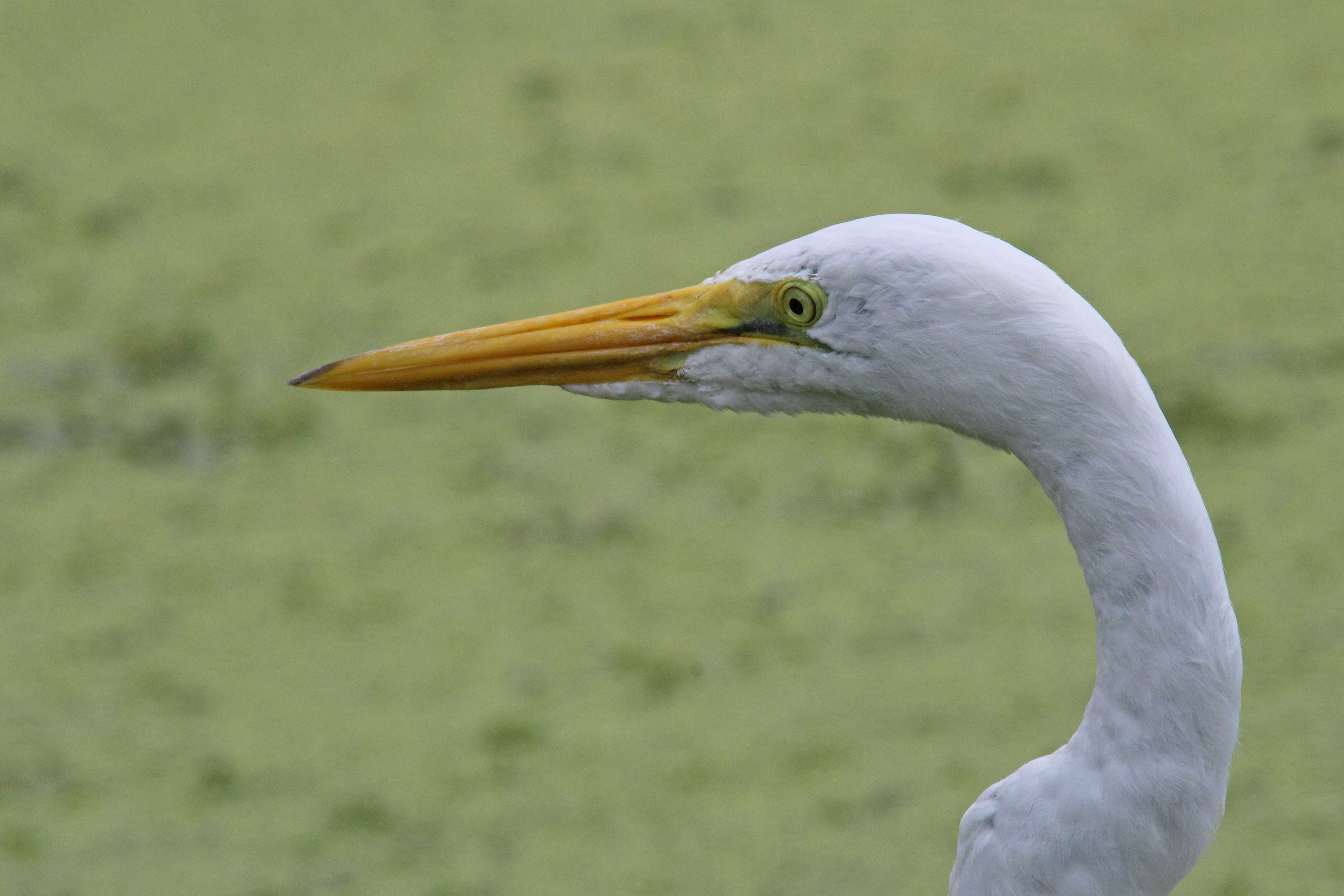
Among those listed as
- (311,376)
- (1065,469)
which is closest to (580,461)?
(311,376)

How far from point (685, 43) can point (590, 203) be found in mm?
743

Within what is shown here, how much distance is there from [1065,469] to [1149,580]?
0.10 metres

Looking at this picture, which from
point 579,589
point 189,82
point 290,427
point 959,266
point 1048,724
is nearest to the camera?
point 959,266

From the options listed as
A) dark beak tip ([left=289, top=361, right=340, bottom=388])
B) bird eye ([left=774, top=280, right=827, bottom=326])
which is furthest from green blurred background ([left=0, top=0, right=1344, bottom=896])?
bird eye ([left=774, top=280, right=827, bottom=326])

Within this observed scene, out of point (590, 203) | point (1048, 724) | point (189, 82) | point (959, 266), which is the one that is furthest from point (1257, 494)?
point (189, 82)

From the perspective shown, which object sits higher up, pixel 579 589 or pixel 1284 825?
pixel 579 589

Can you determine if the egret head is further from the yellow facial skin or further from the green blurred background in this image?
the green blurred background

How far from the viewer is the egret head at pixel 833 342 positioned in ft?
3.37

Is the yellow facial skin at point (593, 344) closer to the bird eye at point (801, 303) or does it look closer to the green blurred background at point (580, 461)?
the bird eye at point (801, 303)

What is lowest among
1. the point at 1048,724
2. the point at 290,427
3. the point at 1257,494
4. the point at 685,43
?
the point at 1048,724

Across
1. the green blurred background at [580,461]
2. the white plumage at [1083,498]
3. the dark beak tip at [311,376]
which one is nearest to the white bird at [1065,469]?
the white plumage at [1083,498]

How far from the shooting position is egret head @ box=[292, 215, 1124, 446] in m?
1.03

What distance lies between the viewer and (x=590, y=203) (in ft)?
11.8

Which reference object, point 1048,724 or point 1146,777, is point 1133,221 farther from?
point 1146,777
